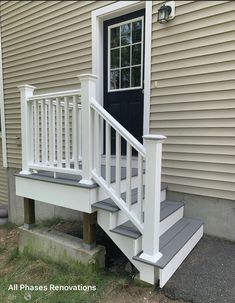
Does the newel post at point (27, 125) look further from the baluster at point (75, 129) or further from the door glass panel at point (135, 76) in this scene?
the door glass panel at point (135, 76)

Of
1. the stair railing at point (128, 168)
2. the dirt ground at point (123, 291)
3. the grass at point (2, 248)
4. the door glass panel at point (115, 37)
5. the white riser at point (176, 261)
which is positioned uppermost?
the door glass panel at point (115, 37)

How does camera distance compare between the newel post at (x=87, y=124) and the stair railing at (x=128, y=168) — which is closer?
the stair railing at (x=128, y=168)

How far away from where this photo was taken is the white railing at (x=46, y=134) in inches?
108

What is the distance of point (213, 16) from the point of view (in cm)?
285

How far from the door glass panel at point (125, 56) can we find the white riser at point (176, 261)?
7.90 feet

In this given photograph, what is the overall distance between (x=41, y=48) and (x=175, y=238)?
376 cm

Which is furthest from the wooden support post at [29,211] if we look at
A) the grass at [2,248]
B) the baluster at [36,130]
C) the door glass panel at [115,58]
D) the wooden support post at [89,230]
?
the door glass panel at [115,58]

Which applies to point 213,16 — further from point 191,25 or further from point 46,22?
point 46,22

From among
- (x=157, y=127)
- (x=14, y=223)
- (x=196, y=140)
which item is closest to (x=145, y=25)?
(x=157, y=127)

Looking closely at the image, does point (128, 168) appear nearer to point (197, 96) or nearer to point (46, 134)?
point (46, 134)

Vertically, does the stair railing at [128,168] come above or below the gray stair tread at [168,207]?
above

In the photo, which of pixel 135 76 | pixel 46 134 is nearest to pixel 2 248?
pixel 46 134

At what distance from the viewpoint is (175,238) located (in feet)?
8.41

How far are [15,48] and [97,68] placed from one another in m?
2.09
